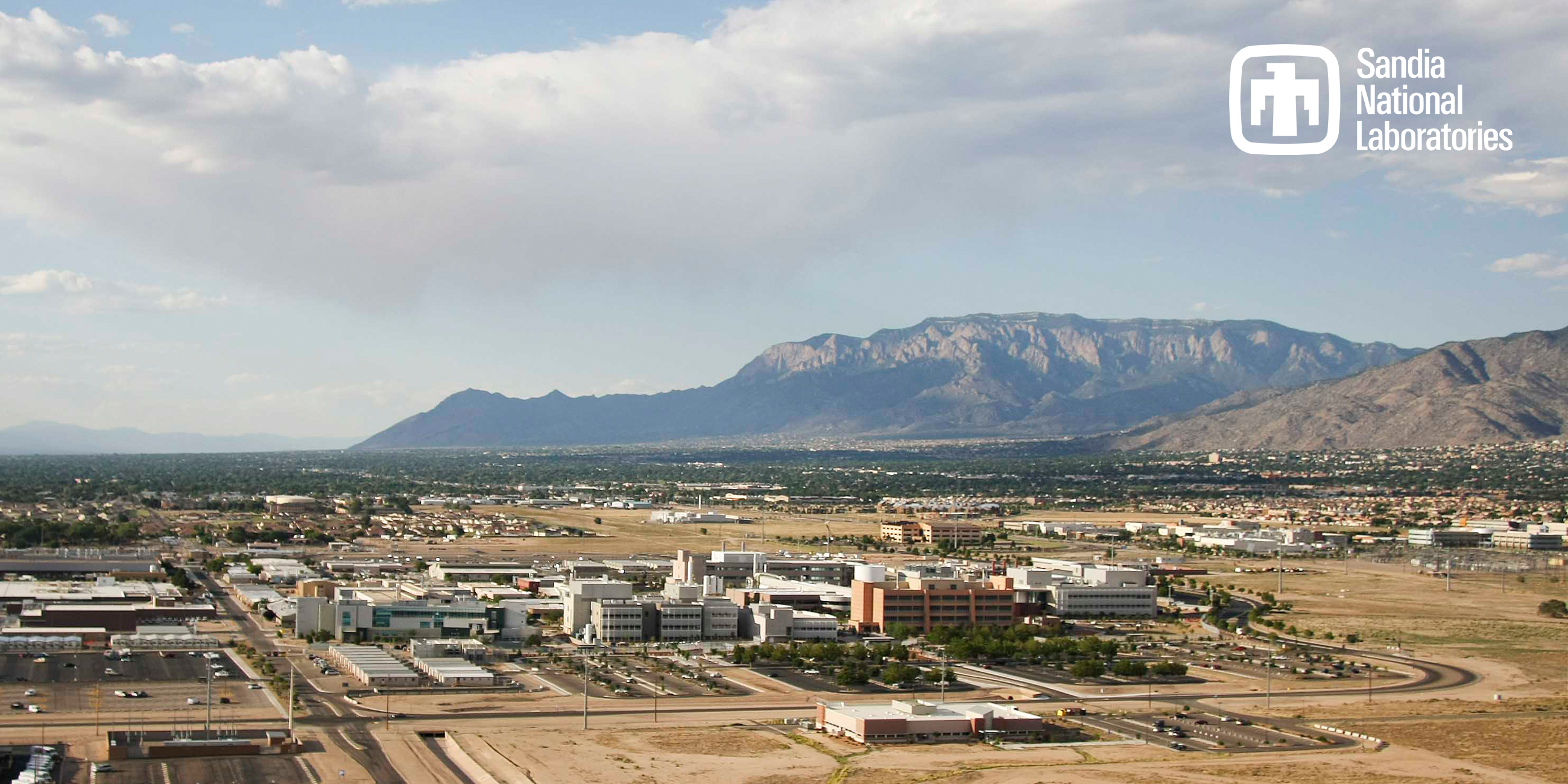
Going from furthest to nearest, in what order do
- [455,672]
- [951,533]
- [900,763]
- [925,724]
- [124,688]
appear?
[951,533]
[455,672]
[124,688]
[925,724]
[900,763]

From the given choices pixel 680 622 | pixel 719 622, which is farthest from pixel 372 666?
pixel 719 622

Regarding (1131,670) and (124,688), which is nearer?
(124,688)

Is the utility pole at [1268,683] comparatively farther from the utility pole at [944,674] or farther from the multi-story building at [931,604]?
the multi-story building at [931,604]

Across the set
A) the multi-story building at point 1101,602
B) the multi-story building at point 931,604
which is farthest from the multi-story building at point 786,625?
the multi-story building at point 1101,602

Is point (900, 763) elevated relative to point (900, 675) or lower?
lower

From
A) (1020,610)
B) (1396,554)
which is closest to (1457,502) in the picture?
(1396,554)

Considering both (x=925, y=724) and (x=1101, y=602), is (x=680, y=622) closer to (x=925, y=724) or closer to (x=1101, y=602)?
(x=1101, y=602)

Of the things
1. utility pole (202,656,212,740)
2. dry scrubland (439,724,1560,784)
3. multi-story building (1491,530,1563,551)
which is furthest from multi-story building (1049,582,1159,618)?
multi-story building (1491,530,1563,551)
